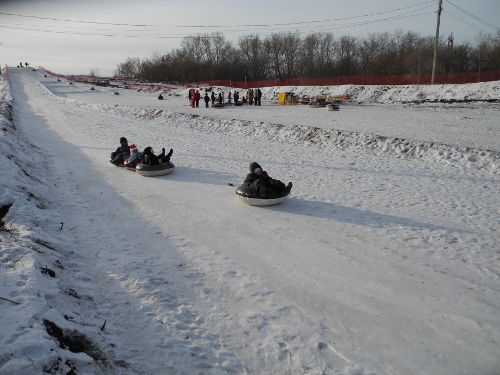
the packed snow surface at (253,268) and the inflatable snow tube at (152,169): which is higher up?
the inflatable snow tube at (152,169)

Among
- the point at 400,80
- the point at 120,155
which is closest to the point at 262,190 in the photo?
the point at 120,155

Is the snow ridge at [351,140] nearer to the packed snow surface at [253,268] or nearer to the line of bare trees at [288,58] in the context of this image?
the packed snow surface at [253,268]

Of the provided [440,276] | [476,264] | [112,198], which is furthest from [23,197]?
[476,264]

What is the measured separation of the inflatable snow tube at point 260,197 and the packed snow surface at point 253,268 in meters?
0.19

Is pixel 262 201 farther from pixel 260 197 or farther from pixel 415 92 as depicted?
pixel 415 92

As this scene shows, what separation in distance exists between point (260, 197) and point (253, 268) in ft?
8.62

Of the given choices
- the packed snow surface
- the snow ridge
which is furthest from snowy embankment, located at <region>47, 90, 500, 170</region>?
the packed snow surface

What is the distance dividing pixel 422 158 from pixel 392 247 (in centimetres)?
711

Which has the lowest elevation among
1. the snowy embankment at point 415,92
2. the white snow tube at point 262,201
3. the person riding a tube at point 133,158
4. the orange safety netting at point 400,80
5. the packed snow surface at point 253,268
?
the packed snow surface at point 253,268

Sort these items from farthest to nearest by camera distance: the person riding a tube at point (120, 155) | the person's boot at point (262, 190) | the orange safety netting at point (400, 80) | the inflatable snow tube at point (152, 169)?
the orange safety netting at point (400, 80), the person riding a tube at point (120, 155), the inflatable snow tube at point (152, 169), the person's boot at point (262, 190)

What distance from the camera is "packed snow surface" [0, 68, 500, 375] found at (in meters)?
3.76

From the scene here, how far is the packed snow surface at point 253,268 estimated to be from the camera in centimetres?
376

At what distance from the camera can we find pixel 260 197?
7.99m

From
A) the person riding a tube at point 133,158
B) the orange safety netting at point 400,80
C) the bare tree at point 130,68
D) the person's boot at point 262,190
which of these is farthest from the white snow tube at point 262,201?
the bare tree at point 130,68
